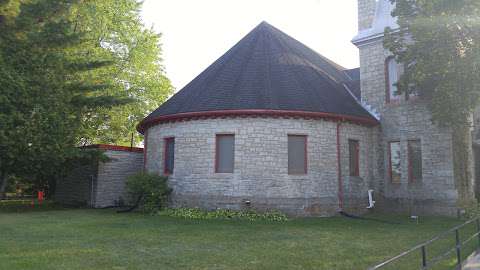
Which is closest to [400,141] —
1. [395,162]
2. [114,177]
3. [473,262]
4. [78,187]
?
[395,162]

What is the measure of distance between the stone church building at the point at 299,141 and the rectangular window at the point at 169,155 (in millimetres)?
43

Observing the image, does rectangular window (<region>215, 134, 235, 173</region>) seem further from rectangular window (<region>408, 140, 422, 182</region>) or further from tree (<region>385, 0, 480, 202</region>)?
rectangular window (<region>408, 140, 422, 182</region>)

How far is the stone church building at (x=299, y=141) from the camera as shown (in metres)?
16.0

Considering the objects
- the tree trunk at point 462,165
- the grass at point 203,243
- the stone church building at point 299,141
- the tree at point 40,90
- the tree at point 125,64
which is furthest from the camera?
the tree at point 125,64

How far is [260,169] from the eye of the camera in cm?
1586

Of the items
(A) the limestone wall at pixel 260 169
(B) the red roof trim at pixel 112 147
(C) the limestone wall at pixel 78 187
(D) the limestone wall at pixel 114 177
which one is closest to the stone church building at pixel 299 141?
(A) the limestone wall at pixel 260 169

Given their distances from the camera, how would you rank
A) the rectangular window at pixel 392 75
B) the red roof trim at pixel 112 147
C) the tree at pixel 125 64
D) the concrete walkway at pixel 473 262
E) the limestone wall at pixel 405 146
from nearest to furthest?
the concrete walkway at pixel 473 262 < the limestone wall at pixel 405 146 < the rectangular window at pixel 392 75 < the red roof trim at pixel 112 147 < the tree at pixel 125 64

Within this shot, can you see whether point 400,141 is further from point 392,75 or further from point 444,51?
point 444,51

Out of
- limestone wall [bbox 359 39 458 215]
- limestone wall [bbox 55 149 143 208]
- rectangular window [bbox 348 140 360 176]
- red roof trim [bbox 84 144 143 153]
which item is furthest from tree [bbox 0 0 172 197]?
limestone wall [bbox 359 39 458 215]

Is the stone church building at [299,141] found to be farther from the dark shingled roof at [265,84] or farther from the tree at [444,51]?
the tree at [444,51]

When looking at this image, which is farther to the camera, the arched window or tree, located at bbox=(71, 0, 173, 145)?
tree, located at bbox=(71, 0, 173, 145)

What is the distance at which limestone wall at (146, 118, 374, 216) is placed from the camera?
15.8 meters

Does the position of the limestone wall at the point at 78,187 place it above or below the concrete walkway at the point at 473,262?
above

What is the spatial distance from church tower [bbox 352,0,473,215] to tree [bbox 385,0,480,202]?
2193mm
